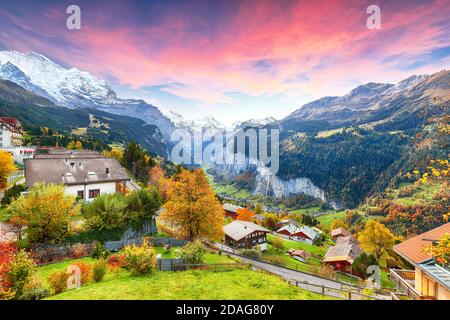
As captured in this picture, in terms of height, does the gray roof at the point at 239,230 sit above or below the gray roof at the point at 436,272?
below

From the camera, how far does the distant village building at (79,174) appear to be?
1048 inches

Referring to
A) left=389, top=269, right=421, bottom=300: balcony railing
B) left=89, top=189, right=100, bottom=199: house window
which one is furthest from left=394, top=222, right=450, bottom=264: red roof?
left=89, top=189, right=100, bottom=199: house window

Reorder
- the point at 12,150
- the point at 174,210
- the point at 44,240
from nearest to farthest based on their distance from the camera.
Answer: the point at 44,240 < the point at 174,210 < the point at 12,150

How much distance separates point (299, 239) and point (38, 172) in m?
70.0

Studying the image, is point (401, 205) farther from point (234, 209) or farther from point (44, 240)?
point (44, 240)

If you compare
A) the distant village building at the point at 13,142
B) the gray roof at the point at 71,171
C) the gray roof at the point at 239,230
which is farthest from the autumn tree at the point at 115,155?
the gray roof at the point at 239,230

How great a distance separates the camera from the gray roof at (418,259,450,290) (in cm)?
941

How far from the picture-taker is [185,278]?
13078mm

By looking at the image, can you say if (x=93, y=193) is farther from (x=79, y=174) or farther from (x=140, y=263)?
(x=140, y=263)

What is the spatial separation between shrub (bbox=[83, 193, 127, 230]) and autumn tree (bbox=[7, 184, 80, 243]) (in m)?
2.21

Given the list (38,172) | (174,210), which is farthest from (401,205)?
(38,172)

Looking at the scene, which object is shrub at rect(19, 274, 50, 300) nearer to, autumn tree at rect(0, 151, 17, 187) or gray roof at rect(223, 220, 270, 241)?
autumn tree at rect(0, 151, 17, 187)

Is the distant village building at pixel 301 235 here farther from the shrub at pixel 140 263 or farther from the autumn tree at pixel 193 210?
the shrub at pixel 140 263

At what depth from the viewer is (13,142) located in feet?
224
